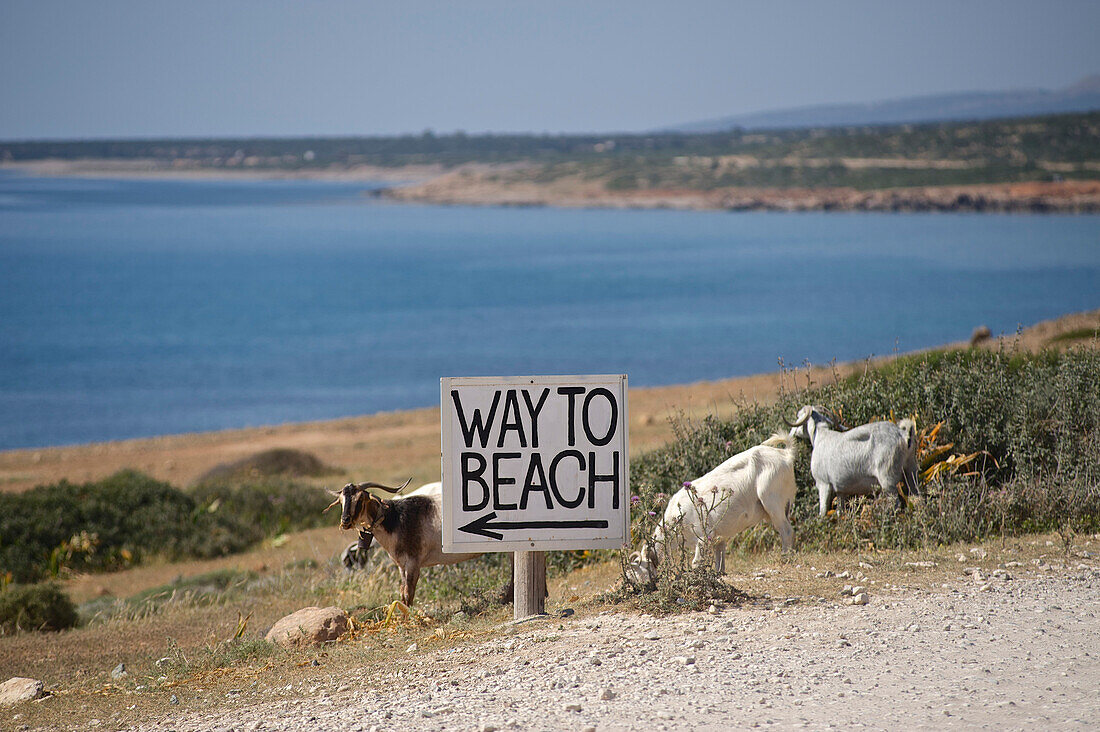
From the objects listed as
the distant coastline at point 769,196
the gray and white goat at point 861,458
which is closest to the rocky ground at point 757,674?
the gray and white goat at point 861,458

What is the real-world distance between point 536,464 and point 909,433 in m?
3.00

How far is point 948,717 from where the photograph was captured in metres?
4.32

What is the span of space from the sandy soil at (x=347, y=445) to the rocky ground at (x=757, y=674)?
42.0 feet

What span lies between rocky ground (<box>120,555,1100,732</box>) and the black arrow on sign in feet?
1.69

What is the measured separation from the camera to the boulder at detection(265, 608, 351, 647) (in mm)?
6371

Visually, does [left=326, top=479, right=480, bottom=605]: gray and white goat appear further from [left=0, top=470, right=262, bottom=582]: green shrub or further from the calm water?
[left=0, top=470, right=262, bottom=582]: green shrub

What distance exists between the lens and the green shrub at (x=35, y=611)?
9.60 m

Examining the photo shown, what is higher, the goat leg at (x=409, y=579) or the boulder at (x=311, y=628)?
the goat leg at (x=409, y=579)

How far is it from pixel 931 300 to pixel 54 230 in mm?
150666

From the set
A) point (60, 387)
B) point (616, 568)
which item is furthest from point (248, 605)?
point (60, 387)

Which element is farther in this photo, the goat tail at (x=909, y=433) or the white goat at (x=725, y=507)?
the goat tail at (x=909, y=433)

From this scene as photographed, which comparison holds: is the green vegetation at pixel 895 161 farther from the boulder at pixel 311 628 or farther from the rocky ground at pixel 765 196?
A: the boulder at pixel 311 628

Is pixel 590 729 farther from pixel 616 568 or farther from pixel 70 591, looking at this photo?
pixel 70 591

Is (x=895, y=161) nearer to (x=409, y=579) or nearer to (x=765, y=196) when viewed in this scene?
(x=765, y=196)
